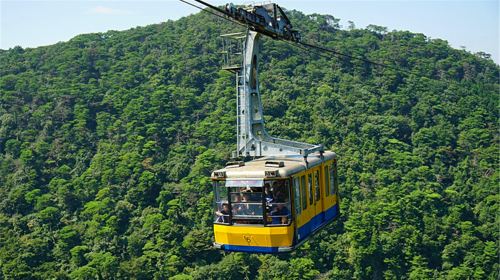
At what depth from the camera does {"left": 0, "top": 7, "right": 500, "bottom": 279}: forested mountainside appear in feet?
135

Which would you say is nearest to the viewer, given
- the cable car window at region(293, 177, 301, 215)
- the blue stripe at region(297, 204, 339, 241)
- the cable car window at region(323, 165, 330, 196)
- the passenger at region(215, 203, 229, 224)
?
the cable car window at region(293, 177, 301, 215)

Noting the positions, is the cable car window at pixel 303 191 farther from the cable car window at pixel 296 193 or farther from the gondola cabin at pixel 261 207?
the cable car window at pixel 296 193

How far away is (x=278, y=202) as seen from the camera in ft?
41.2

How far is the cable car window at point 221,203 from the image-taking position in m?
12.9

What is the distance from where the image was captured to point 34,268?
1534 inches

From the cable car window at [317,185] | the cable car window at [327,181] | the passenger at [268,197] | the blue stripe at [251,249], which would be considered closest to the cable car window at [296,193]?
the passenger at [268,197]

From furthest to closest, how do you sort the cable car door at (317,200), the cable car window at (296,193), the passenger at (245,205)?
the cable car door at (317,200) → the cable car window at (296,193) → the passenger at (245,205)

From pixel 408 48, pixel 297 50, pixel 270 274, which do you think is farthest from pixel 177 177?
pixel 408 48

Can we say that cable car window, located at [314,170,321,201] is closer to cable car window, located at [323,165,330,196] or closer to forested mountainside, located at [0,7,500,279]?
cable car window, located at [323,165,330,196]

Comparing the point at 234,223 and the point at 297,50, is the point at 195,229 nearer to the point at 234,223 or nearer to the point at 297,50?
the point at 234,223

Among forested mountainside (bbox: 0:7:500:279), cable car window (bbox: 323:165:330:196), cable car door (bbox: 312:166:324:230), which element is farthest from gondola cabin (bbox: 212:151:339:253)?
forested mountainside (bbox: 0:7:500:279)

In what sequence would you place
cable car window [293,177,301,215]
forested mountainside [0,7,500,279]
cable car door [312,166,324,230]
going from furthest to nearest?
forested mountainside [0,7,500,279] → cable car door [312,166,324,230] → cable car window [293,177,301,215]

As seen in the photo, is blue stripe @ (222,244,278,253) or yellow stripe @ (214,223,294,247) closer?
yellow stripe @ (214,223,294,247)

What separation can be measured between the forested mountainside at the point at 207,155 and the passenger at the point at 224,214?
88.2ft
